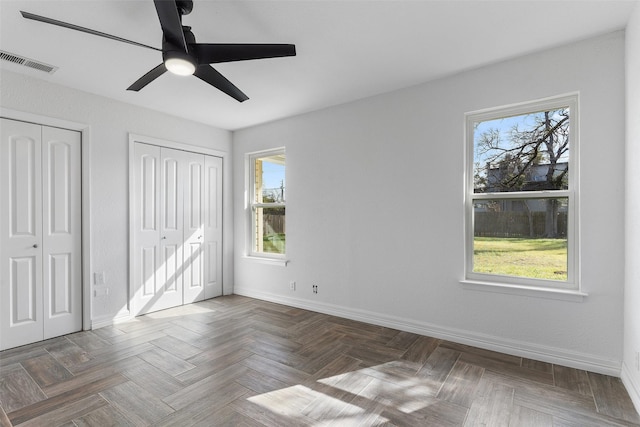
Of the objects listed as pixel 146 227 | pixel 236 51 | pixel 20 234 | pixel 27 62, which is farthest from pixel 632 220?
pixel 20 234

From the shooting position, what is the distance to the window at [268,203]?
15.1 feet

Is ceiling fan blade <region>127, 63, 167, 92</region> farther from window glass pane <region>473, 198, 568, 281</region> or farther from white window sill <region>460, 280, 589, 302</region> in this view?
white window sill <region>460, 280, 589, 302</region>

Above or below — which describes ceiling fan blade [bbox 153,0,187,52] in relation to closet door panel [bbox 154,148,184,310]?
above

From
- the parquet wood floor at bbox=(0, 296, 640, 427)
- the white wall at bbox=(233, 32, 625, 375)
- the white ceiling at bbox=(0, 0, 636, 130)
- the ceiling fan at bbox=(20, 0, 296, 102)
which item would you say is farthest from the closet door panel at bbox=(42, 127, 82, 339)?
the white wall at bbox=(233, 32, 625, 375)

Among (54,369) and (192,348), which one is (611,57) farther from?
(54,369)

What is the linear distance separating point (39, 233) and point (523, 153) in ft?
15.8

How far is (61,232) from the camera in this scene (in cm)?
327

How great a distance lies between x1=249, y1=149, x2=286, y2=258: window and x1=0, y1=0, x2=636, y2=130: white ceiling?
1483 millimetres

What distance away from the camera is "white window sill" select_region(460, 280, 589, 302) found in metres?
2.48

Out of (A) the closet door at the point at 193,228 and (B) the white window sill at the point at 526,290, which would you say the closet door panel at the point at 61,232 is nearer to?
(A) the closet door at the point at 193,228

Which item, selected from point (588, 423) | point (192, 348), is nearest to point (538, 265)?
point (588, 423)

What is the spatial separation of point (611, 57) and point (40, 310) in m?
5.64

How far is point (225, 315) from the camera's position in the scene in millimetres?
3881

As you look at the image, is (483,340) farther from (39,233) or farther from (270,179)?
(39,233)
